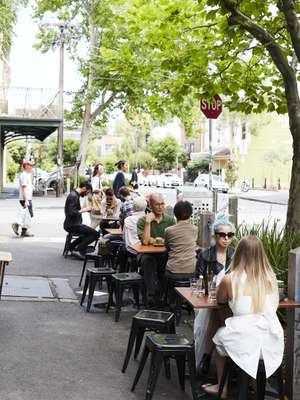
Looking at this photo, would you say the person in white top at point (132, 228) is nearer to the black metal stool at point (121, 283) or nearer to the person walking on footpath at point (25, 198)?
the black metal stool at point (121, 283)

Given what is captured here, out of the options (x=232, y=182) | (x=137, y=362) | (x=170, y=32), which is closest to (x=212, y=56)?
(x=170, y=32)

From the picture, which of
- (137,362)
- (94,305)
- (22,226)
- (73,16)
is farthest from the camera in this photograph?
(73,16)

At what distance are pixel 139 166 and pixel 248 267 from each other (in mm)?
83412

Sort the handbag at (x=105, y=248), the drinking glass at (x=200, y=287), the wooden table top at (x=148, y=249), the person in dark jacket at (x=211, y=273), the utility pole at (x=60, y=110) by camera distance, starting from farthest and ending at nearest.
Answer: the utility pole at (x=60, y=110) < the handbag at (x=105, y=248) < the wooden table top at (x=148, y=249) < the person in dark jacket at (x=211, y=273) < the drinking glass at (x=200, y=287)

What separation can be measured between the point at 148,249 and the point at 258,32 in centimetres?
313

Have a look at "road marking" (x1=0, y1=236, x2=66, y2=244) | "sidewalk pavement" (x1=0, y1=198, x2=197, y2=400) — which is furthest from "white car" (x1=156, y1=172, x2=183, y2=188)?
"sidewalk pavement" (x1=0, y1=198, x2=197, y2=400)

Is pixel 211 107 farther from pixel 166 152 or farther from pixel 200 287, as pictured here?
pixel 166 152

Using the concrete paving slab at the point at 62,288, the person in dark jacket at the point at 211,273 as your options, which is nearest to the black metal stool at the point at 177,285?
the person in dark jacket at the point at 211,273

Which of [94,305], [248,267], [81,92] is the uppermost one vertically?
[81,92]

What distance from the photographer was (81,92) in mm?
36906

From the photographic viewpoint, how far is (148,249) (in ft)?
26.2

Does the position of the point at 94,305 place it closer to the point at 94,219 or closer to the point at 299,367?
the point at 299,367

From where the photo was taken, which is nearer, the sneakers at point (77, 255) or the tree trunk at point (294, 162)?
the tree trunk at point (294, 162)

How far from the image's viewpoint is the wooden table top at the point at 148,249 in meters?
7.86
